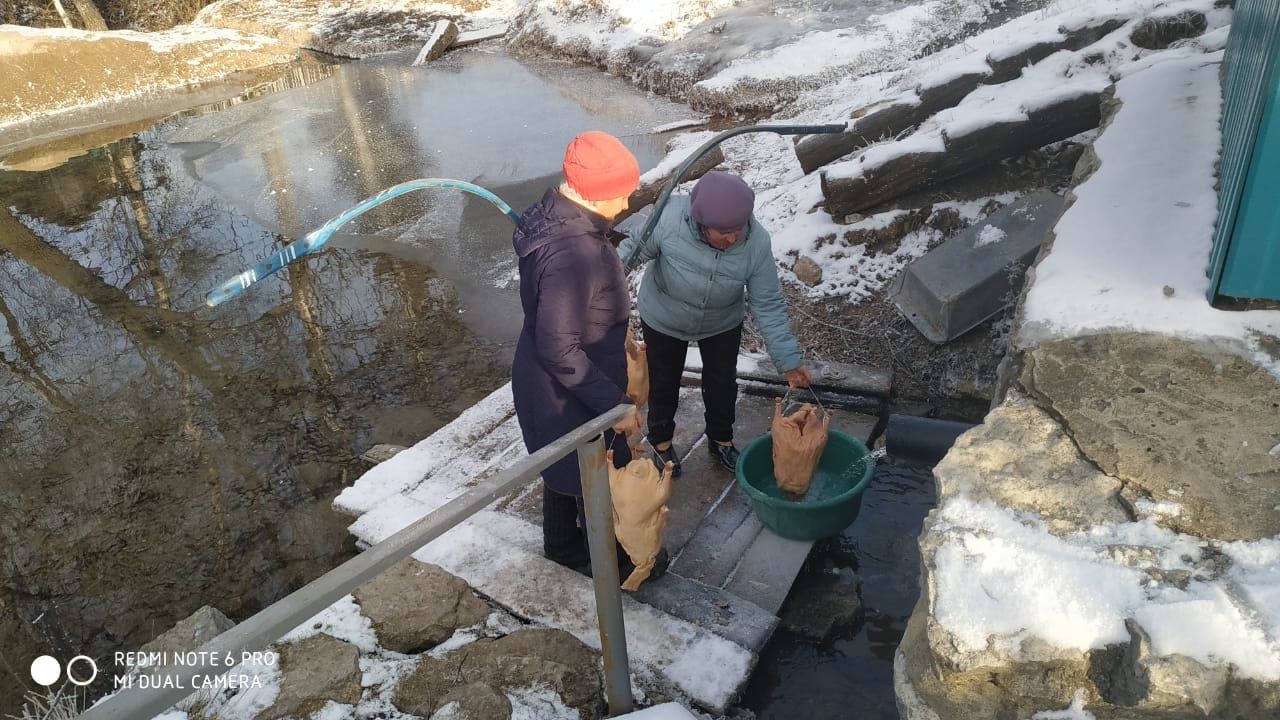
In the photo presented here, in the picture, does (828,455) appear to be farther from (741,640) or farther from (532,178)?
(532,178)

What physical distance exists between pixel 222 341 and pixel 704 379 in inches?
189

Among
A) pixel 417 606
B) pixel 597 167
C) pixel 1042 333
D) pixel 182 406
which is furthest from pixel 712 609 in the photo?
pixel 182 406

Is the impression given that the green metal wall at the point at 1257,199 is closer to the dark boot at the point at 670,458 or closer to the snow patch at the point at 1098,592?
the snow patch at the point at 1098,592

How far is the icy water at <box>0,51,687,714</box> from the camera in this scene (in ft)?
15.2

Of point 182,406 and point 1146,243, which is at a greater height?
point 1146,243

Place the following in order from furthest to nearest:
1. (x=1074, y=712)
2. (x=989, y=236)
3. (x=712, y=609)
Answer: (x=989, y=236), (x=712, y=609), (x=1074, y=712)

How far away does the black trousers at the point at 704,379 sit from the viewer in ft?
13.1

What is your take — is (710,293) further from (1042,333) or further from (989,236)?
(989,236)

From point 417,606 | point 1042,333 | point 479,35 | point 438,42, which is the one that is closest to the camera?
point 1042,333

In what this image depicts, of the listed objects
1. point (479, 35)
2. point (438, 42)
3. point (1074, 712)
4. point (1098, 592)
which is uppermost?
point (1098, 592)

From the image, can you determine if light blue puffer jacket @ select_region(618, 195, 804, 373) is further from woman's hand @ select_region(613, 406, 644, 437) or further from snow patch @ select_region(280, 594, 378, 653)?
snow patch @ select_region(280, 594, 378, 653)

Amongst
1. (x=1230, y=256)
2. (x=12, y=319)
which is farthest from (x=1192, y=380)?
(x=12, y=319)

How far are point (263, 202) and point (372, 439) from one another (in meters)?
5.52

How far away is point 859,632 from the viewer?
3660 mm
